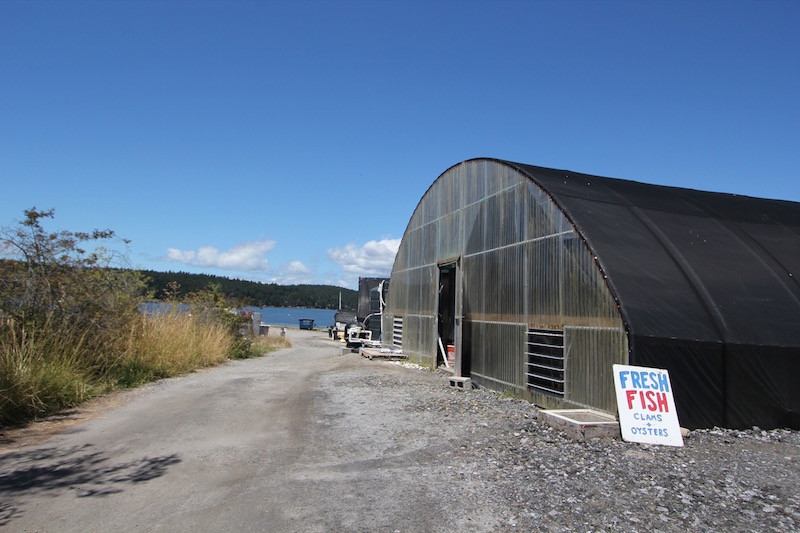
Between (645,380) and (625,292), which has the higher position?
(625,292)

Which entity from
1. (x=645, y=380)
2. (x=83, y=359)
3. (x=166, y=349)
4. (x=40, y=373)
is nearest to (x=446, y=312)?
(x=166, y=349)

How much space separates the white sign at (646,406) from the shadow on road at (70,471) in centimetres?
619

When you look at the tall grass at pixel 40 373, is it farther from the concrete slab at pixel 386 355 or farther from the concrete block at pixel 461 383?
the concrete slab at pixel 386 355

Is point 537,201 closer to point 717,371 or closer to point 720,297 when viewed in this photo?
point 720,297

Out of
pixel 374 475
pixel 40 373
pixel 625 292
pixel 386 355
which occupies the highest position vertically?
pixel 625 292

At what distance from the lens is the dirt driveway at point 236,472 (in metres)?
4.81

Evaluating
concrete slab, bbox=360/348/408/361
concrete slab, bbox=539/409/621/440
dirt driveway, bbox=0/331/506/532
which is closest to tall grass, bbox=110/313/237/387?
dirt driveway, bbox=0/331/506/532

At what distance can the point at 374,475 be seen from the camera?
6.19 metres

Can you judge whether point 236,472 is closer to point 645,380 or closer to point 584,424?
point 584,424

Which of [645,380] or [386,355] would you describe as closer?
[645,380]

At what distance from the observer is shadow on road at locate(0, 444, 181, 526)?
18.0ft

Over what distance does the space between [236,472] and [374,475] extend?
5.25ft

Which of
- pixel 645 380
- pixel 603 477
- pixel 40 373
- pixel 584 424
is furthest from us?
pixel 40 373

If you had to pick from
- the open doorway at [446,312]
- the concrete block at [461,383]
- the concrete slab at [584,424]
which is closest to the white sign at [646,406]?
the concrete slab at [584,424]
